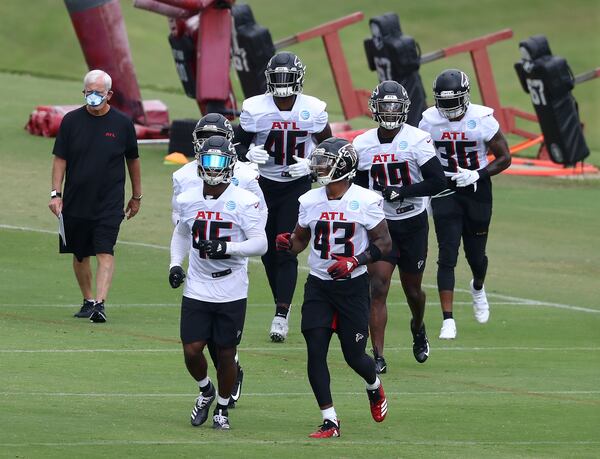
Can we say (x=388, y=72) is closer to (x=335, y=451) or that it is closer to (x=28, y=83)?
(x=28, y=83)

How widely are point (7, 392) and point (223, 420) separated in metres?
1.62

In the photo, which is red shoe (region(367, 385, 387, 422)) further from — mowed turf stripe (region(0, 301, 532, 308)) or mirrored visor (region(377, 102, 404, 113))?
mowed turf stripe (region(0, 301, 532, 308))

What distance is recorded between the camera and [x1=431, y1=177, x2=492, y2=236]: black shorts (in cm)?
1367

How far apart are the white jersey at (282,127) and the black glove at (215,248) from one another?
3616 mm

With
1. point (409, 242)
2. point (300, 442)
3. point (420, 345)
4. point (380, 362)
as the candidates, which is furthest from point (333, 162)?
point (420, 345)

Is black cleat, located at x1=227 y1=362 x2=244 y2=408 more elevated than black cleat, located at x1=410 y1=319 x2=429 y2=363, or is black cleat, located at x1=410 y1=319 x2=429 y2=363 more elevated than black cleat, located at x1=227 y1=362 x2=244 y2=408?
black cleat, located at x1=227 y1=362 x2=244 y2=408

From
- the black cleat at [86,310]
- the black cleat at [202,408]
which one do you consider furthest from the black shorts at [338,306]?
the black cleat at [86,310]

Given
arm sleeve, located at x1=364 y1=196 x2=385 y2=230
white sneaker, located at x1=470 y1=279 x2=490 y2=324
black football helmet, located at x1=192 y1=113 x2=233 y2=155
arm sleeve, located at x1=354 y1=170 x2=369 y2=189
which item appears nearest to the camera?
arm sleeve, located at x1=364 y1=196 x2=385 y2=230

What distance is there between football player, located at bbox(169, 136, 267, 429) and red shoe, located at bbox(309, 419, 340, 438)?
603mm

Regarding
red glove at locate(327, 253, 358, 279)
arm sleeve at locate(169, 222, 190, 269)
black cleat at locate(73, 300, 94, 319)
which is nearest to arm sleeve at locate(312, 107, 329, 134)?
black cleat at locate(73, 300, 94, 319)

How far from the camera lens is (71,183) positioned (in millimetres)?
13719

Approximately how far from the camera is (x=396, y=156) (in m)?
12.2

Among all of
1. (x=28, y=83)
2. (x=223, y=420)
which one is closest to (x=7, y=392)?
(x=223, y=420)

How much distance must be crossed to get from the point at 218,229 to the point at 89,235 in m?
4.35
